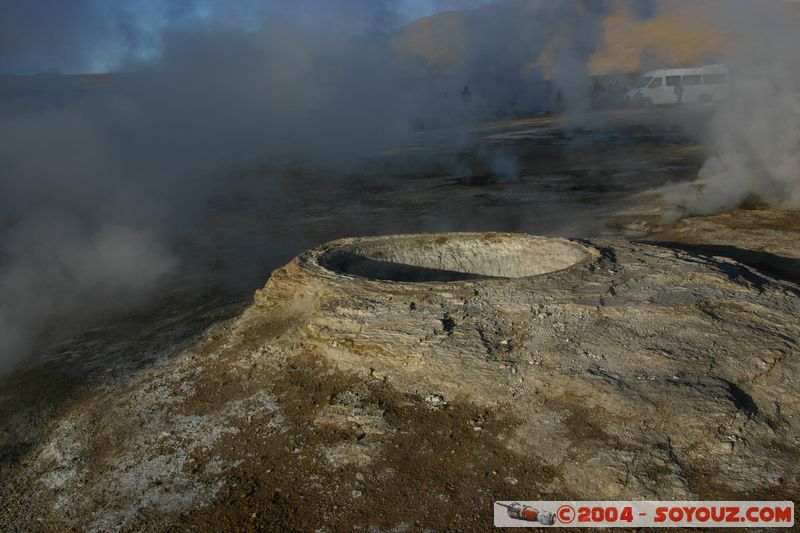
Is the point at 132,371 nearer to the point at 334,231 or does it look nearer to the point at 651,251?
the point at 651,251

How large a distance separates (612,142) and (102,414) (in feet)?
40.4

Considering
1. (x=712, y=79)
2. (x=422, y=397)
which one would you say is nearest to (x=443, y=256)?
(x=422, y=397)

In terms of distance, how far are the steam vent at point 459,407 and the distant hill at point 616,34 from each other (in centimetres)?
877

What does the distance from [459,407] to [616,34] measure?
27416 millimetres

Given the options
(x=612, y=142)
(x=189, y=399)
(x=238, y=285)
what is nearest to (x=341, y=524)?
(x=189, y=399)

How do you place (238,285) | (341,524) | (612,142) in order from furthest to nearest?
(612,142) < (238,285) < (341,524)

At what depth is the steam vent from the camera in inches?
99.0

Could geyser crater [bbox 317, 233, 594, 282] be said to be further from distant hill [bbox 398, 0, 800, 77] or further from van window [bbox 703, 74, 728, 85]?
van window [bbox 703, 74, 728, 85]

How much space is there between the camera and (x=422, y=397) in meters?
3.09

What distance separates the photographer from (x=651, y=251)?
13.2ft

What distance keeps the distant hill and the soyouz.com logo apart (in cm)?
973

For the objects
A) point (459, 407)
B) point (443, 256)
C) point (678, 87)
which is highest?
point (678, 87)

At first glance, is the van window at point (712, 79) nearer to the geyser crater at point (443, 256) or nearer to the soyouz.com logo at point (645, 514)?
the geyser crater at point (443, 256)

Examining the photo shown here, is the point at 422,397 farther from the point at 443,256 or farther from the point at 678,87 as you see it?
the point at 678,87
